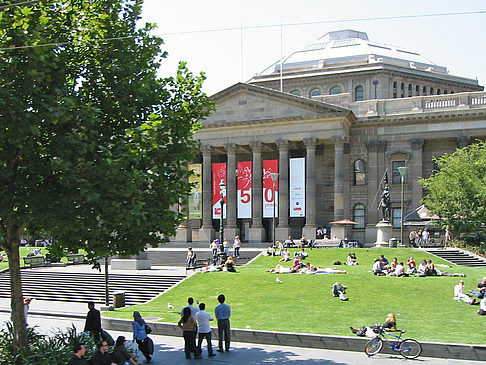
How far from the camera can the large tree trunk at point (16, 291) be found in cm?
1491

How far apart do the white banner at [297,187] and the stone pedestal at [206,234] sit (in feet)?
29.8

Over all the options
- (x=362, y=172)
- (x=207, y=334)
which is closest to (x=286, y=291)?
(x=207, y=334)

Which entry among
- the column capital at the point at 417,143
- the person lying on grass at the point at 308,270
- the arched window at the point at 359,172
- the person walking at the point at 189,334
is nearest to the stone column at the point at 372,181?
the arched window at the point at 359,172

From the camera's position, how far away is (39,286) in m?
34.2

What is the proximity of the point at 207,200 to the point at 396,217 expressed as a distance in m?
19.3

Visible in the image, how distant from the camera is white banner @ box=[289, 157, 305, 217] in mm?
58312

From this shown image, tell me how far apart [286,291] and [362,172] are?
37.0 m

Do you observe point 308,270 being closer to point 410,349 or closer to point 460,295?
point 460,295

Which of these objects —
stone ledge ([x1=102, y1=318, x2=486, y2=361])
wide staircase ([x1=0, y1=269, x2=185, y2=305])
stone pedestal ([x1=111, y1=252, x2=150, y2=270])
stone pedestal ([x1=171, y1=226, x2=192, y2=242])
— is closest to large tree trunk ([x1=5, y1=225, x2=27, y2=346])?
stone ledge ([x1=102, y1=318, x2=486, y2=361])

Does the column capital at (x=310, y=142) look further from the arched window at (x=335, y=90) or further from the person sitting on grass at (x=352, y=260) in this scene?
the person sitting on grass at (x=352, y=260)

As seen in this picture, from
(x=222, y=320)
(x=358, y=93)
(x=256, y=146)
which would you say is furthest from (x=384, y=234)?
(x=222, y=320)

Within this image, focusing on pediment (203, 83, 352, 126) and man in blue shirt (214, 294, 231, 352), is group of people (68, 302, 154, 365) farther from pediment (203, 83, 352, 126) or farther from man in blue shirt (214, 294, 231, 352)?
pediment (203, 83, 352, 126)

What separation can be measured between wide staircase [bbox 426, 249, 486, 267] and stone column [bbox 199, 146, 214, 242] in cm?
2593

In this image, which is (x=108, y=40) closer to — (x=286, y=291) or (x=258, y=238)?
(x=286, y=291)
